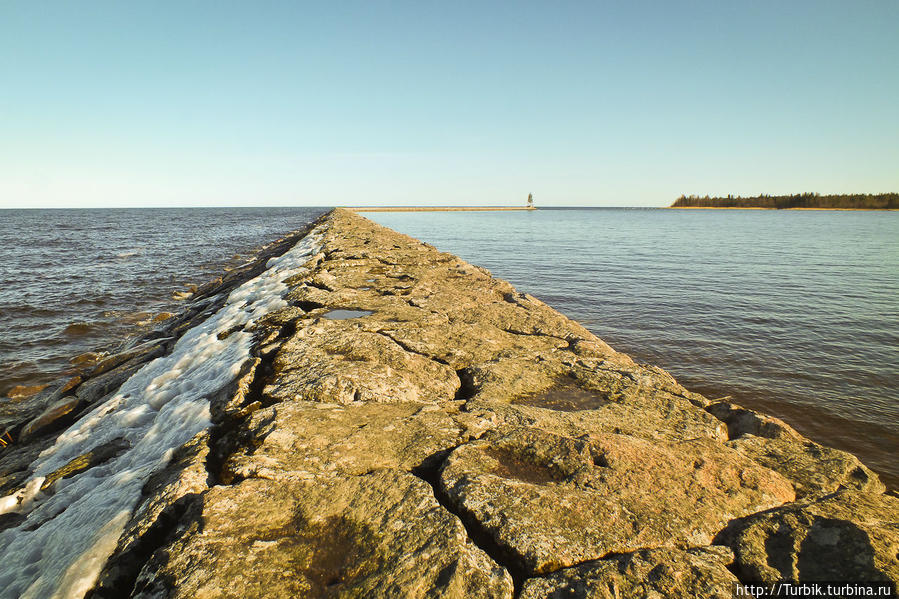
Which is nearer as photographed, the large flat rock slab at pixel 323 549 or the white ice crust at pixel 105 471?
the large flat rock slab at pixel 323 549

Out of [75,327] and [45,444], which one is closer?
[45,444]

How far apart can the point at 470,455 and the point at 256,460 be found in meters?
1.31

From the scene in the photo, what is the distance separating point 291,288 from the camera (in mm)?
6965

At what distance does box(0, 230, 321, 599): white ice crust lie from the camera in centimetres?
203

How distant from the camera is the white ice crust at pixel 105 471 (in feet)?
6.66

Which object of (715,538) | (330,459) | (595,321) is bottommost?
(595,321)

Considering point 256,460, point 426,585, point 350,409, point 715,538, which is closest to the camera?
point 426,585

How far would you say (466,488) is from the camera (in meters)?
2.27

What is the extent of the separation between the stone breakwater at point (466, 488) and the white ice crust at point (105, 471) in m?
0.08

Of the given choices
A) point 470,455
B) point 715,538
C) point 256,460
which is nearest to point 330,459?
point 256,460

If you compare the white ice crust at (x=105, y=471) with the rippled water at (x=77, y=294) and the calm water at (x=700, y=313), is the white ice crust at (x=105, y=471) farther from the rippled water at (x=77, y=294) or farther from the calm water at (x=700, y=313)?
the calm water at (x=700, y=313)

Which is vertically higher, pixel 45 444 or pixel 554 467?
pixel 554 467

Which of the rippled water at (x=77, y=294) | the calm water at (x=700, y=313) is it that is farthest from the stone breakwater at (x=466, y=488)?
the rippled water at (x=77, y=294)

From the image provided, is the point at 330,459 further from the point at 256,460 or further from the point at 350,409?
the point at 350,409
